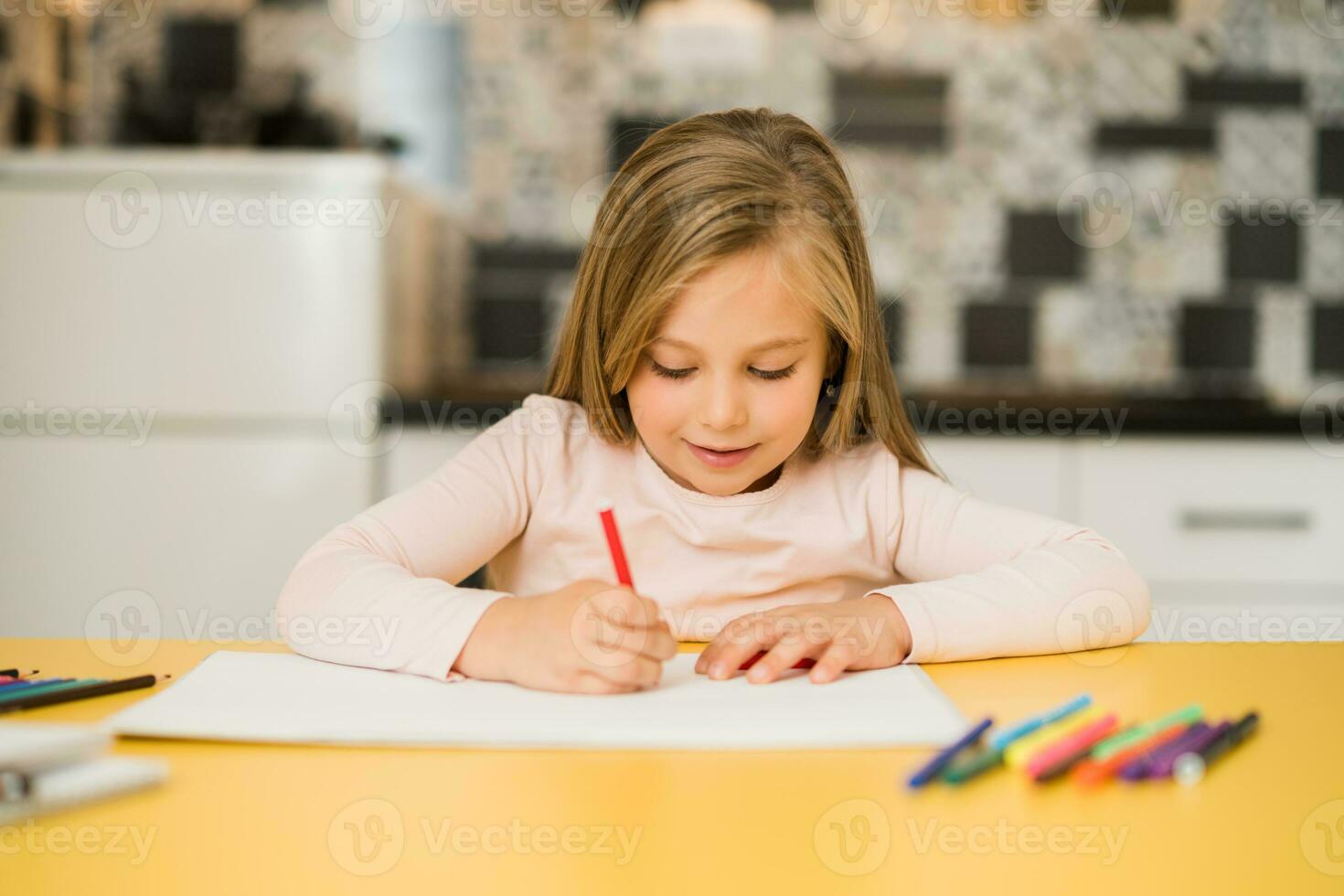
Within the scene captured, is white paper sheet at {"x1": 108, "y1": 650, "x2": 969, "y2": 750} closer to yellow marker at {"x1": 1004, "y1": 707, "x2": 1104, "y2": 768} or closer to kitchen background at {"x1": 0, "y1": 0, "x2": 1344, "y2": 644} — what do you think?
yellow marker at {"x1": 1004, "y1": 707, "x2": 1104, "y2": 768}

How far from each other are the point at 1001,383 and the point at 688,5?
3.41 ft

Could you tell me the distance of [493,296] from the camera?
8.13 feet

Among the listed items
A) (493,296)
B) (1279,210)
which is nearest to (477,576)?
(493,296)

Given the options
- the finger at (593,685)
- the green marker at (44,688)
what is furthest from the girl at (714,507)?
the green marker at (44,688)

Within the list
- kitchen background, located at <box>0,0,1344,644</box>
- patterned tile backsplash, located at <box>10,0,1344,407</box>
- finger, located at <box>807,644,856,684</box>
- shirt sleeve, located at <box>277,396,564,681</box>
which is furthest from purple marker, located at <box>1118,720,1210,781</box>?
patterned tile backsplash, located at <box>10,0,1344,407</box>

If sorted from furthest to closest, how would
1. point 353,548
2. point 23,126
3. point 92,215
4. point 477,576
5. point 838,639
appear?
point 23,126 → point 92,215 → point 477,576 → point 353,548 → point 838,639

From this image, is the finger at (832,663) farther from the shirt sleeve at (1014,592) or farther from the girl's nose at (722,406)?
the girl's nose at (722,406)

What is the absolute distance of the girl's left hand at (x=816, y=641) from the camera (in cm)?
76

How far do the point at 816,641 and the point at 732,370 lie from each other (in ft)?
0.86

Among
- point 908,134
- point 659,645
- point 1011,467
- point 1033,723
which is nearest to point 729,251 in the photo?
point 659,645

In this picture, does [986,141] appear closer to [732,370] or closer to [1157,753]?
[732,370]

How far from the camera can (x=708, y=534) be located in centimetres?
115

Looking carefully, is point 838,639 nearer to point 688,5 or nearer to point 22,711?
point 22,711

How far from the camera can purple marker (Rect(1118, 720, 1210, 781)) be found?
21.5 inches
